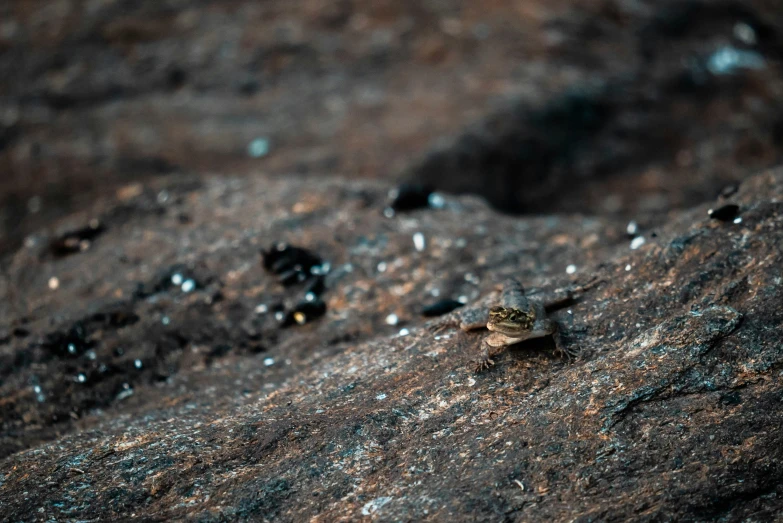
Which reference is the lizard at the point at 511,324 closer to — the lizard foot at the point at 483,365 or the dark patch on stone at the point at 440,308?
the lizard foot at the point at 483,365

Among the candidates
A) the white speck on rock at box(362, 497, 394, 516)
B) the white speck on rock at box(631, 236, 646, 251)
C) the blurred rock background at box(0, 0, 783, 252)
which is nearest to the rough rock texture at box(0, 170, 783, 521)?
the white speck on rock at box(362, 497, 394, 516)

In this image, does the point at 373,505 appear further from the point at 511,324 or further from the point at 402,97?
the point at 402,97

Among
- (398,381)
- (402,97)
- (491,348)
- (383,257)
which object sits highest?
(491,348)

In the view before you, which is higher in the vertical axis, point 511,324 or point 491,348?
point 511,324

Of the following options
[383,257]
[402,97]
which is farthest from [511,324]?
[402,97]

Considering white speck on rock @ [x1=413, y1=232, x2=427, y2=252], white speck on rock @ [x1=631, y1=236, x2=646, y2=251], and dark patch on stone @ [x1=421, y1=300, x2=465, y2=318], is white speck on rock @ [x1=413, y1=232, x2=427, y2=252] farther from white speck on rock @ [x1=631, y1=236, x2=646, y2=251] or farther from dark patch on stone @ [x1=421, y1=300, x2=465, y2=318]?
white speck on rock @ [x1=631, y1=236, x2=646, y2=251]
